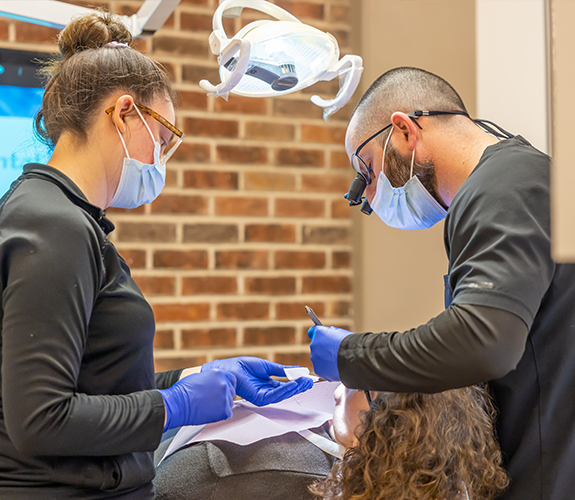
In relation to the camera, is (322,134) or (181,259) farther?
(322,134)

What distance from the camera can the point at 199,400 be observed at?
101 centimetres

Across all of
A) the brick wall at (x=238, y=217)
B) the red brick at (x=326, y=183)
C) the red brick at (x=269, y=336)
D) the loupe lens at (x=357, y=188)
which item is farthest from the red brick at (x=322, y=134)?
the loupe lens at (x=357, y=188)

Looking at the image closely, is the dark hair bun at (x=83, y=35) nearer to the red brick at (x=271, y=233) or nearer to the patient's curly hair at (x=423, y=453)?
the patient's curly hair at (x=423, y=453)

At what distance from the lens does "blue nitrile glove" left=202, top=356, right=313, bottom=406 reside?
3.97ft

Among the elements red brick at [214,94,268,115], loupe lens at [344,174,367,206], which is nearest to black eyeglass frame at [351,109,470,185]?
loupe lens at [344,174,367,206]

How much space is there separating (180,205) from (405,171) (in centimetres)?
96

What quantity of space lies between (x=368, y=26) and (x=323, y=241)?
→ 0.79 m

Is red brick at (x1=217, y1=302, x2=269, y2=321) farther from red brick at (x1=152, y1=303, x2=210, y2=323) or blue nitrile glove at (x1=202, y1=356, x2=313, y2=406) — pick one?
blue nitrile glove at (x1=202, y1=356, x2=313, y2=406)

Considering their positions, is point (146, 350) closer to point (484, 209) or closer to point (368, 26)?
point (484, 209)

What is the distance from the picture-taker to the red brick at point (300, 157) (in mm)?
2131

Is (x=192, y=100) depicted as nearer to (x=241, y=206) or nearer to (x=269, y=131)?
(x=269, y=131)

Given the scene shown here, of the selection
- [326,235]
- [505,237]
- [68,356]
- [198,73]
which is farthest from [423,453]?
[198,73]

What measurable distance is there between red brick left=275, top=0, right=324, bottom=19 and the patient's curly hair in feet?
5.30

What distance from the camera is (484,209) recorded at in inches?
36.6
